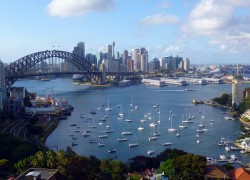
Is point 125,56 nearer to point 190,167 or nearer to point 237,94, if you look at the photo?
point 237,94

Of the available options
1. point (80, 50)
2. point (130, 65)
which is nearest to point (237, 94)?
point (130, 65)

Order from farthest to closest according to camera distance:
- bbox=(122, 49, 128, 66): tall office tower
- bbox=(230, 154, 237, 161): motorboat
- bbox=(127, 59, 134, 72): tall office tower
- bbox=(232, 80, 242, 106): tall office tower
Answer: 1. bbox=(122, 49, 128, 66): tall office tower
2. bbox=(127, 59, 134, 72): tall office tower
3. bbox=(232, 80, 242, 106): tall office tower
4. bbox=(230, 154, 237, 161): motorboat

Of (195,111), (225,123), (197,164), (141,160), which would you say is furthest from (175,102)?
(197,164)

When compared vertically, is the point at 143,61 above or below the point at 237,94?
above

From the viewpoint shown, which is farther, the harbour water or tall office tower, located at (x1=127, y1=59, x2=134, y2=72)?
tall office tower, located at (x1=127, y1=59, x2=134, y2=72)

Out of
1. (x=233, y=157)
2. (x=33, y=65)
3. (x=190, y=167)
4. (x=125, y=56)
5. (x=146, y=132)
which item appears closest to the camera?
(x=190, y=167)

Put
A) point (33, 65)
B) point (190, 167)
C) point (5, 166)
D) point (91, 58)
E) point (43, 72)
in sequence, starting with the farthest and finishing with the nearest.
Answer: point (91, 58), point (43, 72), point (33, 65), point (5, 166), point (190, 167)

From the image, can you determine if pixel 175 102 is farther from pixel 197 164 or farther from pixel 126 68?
pixel 126 68

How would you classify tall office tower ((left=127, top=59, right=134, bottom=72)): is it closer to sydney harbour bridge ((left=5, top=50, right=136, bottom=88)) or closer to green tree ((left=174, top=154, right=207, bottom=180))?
sydney harbour bridge ((left=5, top=50, right=136, bottom=88))

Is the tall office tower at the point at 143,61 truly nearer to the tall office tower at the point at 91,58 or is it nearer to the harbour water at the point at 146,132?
the tall office tower at the point at 91,58

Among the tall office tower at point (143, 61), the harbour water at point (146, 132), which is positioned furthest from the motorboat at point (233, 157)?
the tall office tower at point (143, 61)

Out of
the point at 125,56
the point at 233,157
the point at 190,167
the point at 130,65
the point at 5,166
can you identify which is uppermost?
the point at 125,56

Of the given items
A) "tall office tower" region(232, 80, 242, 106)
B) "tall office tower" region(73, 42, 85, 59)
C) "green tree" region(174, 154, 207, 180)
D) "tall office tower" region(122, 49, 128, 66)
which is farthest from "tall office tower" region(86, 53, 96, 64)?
"green tree" region(174, 154, 207, 180)

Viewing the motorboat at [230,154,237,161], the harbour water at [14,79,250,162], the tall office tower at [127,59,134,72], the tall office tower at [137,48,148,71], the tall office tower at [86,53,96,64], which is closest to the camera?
the motorboat at [230,154,237,161]
